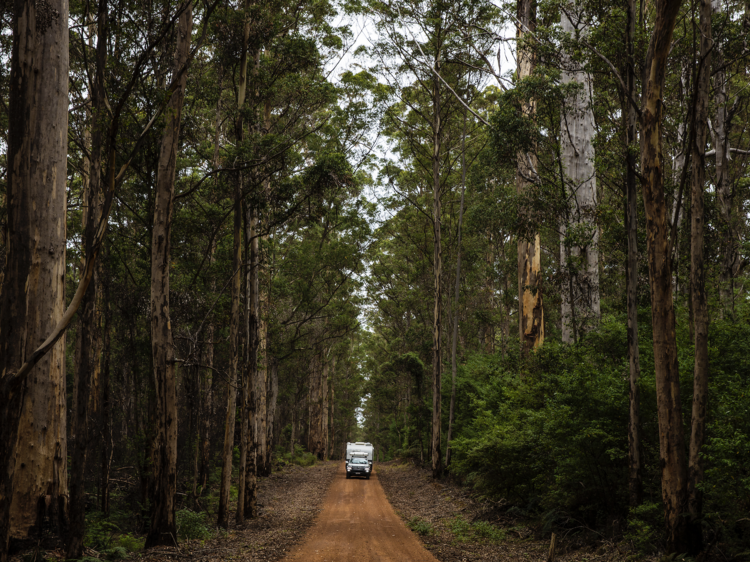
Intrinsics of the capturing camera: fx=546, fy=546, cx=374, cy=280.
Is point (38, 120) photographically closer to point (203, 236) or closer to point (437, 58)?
point (203, 236)

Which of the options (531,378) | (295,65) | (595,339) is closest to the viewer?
(595,339)

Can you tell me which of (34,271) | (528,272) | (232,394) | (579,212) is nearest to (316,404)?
(528,272)

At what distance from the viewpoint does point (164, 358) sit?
9.12m

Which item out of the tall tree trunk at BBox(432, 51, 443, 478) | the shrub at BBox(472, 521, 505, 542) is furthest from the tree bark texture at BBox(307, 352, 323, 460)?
the shrub at BBox(472, 521, 505, 542)

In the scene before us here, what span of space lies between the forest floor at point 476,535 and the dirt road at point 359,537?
14.1 inches

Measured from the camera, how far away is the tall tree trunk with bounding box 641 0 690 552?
682 cm

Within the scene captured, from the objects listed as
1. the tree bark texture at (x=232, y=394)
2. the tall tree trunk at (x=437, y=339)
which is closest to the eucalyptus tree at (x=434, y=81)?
the tall tree trunk at (x=437, y=339)

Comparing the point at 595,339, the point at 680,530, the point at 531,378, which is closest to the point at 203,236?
the point at 531,378

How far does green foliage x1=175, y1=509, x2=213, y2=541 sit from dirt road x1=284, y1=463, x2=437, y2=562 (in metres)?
1.91

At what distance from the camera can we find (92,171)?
7.84 metres

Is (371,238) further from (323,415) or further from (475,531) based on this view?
(323,415)

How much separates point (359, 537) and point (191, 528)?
3395 millimetres

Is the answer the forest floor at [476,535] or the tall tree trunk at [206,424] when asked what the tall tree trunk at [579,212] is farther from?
the tall tree trunk at [206,424]

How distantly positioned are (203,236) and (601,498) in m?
13.5
